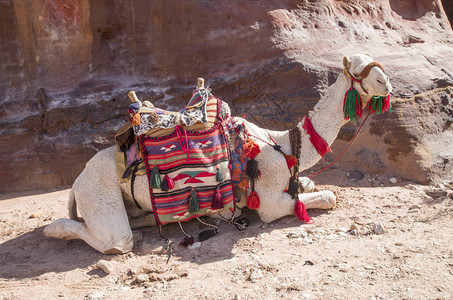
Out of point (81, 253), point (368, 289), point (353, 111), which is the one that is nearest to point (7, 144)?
point (81, 253)

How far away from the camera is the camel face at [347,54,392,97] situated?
434 cm

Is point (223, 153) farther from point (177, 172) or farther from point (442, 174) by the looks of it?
Result: point (442, 174)

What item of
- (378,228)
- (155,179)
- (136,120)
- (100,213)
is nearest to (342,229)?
(378,228)

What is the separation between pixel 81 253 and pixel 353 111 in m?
3.23

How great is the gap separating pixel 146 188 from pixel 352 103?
2.35 m

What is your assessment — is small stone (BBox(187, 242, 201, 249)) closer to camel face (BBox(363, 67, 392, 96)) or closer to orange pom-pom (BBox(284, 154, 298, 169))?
orange pom-pom (BBox(284, 154, 298, 169))

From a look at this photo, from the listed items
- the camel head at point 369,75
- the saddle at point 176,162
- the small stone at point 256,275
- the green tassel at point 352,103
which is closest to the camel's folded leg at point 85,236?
the saddle at point 176,162

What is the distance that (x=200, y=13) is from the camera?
7.12m

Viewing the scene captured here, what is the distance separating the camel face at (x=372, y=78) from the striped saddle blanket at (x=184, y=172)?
5.40 ft

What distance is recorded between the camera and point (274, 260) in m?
4.04

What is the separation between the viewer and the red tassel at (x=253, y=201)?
4.70 metres

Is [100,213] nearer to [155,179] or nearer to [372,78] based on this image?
[155,179]

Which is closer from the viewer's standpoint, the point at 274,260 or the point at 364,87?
A: the point at 274,260

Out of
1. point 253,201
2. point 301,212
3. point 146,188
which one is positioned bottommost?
point 301,212
